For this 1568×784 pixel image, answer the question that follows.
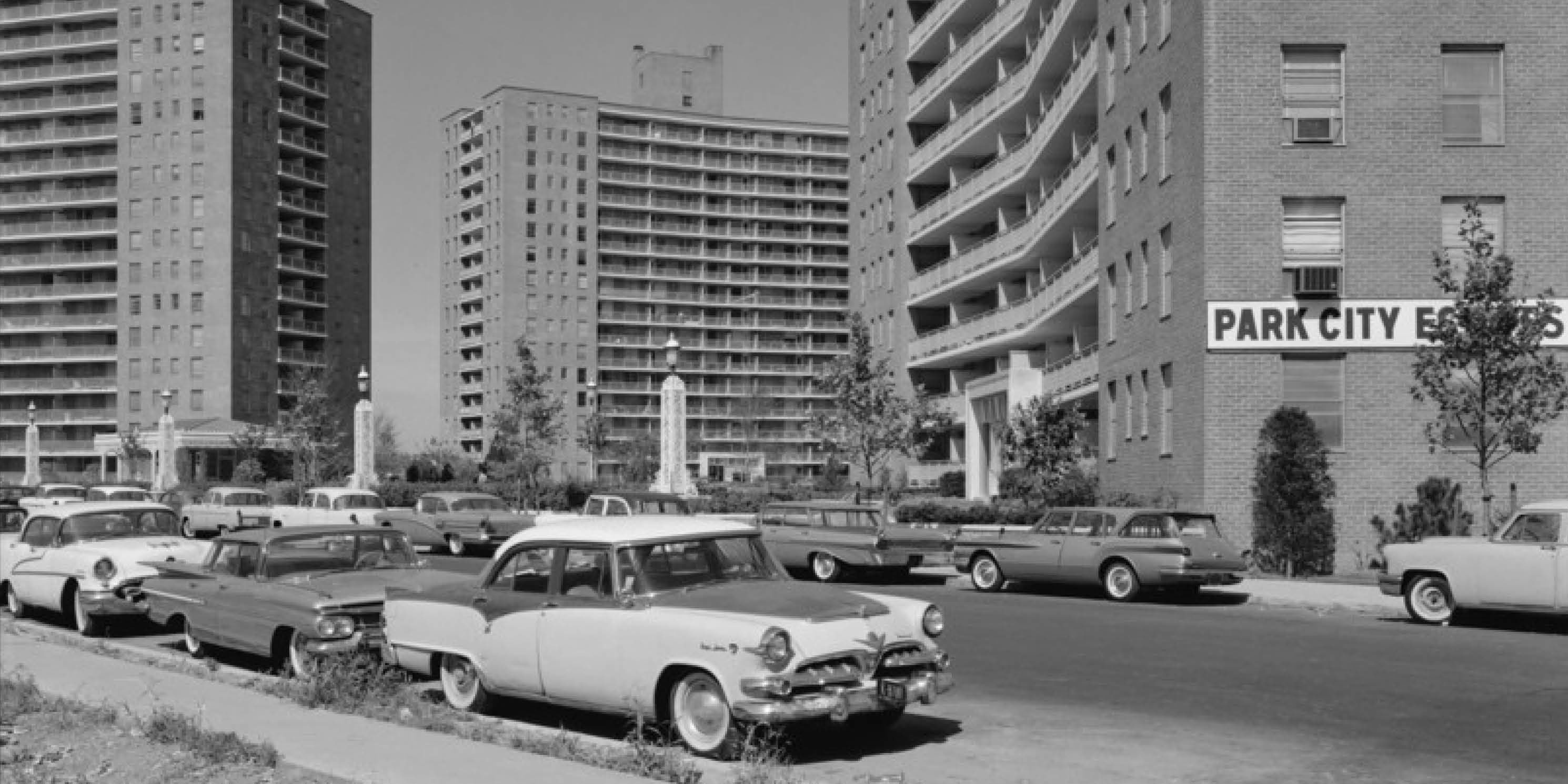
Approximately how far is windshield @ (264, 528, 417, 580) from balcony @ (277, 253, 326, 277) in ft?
363

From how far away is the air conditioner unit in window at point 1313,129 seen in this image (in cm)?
2956

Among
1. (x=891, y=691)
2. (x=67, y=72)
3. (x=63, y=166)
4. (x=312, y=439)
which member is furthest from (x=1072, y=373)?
(x=67, y=72)

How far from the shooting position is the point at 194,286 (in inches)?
4537

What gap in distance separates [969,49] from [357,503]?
115 ft

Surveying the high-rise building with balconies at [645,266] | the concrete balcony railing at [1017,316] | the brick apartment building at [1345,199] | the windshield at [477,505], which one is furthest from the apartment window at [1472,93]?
the high-rise building with balconies at [645,266]

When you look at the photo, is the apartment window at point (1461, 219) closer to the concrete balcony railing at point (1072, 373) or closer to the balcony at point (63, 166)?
the concrete balcony railing at point (1072, 373)

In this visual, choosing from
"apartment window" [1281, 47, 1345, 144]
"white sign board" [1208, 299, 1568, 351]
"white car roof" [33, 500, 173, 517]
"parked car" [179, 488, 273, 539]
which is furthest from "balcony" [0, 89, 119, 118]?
"white sign board" [1208, 299, 1568, 351]

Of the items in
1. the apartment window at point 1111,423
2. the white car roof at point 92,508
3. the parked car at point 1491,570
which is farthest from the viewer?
the apartment window at point 1111,423

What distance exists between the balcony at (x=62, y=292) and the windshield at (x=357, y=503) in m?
91.2

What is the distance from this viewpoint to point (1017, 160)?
5494cm

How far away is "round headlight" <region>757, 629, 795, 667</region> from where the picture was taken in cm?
966

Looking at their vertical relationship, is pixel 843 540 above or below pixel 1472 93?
below

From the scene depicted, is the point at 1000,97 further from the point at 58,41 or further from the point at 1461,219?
the point at 58,41

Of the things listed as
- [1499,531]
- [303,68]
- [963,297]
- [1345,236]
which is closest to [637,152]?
[303,68]
